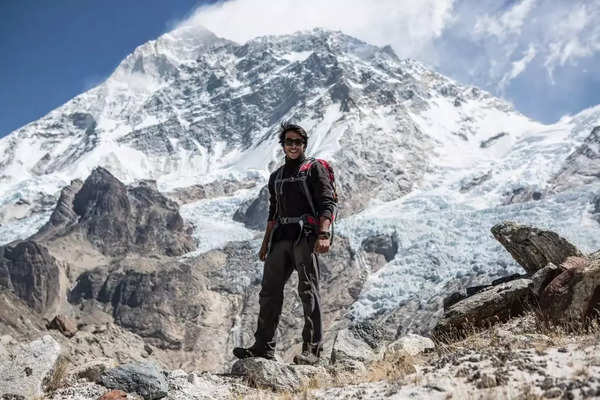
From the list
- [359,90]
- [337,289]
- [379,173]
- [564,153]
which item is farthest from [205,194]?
[564,153]

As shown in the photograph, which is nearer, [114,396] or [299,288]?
[114,396]

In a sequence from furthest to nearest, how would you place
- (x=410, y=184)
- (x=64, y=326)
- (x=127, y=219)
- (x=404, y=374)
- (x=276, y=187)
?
(x=410, y=184) → (x=127, y=219) → (x=64, y=326) → (x=276, y=187) → (x=404, y=374)

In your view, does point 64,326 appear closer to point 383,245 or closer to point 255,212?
point 383,245

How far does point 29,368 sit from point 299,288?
2.75 meters

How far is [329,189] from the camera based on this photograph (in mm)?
6441

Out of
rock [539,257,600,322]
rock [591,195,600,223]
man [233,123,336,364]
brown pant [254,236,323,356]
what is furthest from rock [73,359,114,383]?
rock [591,195,600,223]

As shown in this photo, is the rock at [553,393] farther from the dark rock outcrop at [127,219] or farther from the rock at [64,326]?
the dark rock outcrop at [127,219]

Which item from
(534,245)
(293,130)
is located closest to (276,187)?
(293,130)

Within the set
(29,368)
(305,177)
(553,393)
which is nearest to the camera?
(553,393)

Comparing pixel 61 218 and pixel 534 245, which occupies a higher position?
pixel 61 218

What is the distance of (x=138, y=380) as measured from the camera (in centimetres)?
564

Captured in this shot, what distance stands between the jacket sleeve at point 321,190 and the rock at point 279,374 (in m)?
1.55

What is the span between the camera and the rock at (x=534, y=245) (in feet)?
31.5

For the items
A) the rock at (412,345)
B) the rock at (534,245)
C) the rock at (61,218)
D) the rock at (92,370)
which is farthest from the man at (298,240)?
→ the rock at (61,218)
